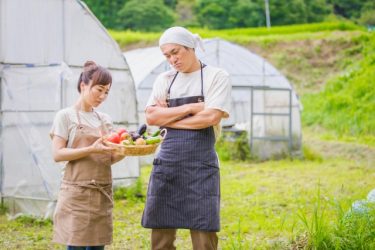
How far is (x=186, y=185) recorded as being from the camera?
414 centimetres

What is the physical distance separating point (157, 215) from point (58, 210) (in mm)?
624

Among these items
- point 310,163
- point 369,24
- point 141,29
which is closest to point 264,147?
point 310,163

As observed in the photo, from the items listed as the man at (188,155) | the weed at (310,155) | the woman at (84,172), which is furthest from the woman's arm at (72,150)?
the weed at (310,155)

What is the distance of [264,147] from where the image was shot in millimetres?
14219

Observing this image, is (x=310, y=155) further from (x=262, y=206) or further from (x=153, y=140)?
(x=153, y=140)

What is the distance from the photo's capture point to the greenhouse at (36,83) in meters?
7.84

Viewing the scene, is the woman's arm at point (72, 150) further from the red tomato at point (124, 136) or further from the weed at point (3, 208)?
the weed at point (3, 208)

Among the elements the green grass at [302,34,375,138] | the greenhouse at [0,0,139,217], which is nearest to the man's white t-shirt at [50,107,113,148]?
the greenhouse at [0,0,139,217]

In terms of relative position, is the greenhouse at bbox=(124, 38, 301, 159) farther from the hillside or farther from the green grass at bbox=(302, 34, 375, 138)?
the green grass at bbox=(302, 34, 375, 138)

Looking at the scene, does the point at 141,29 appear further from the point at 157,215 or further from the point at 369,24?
the point at 157,215

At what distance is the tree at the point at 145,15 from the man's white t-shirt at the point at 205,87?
113ft

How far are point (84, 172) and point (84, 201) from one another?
18 cm

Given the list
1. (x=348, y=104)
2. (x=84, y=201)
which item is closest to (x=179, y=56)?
(x=84, y=201)

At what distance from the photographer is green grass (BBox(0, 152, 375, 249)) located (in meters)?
6.31
